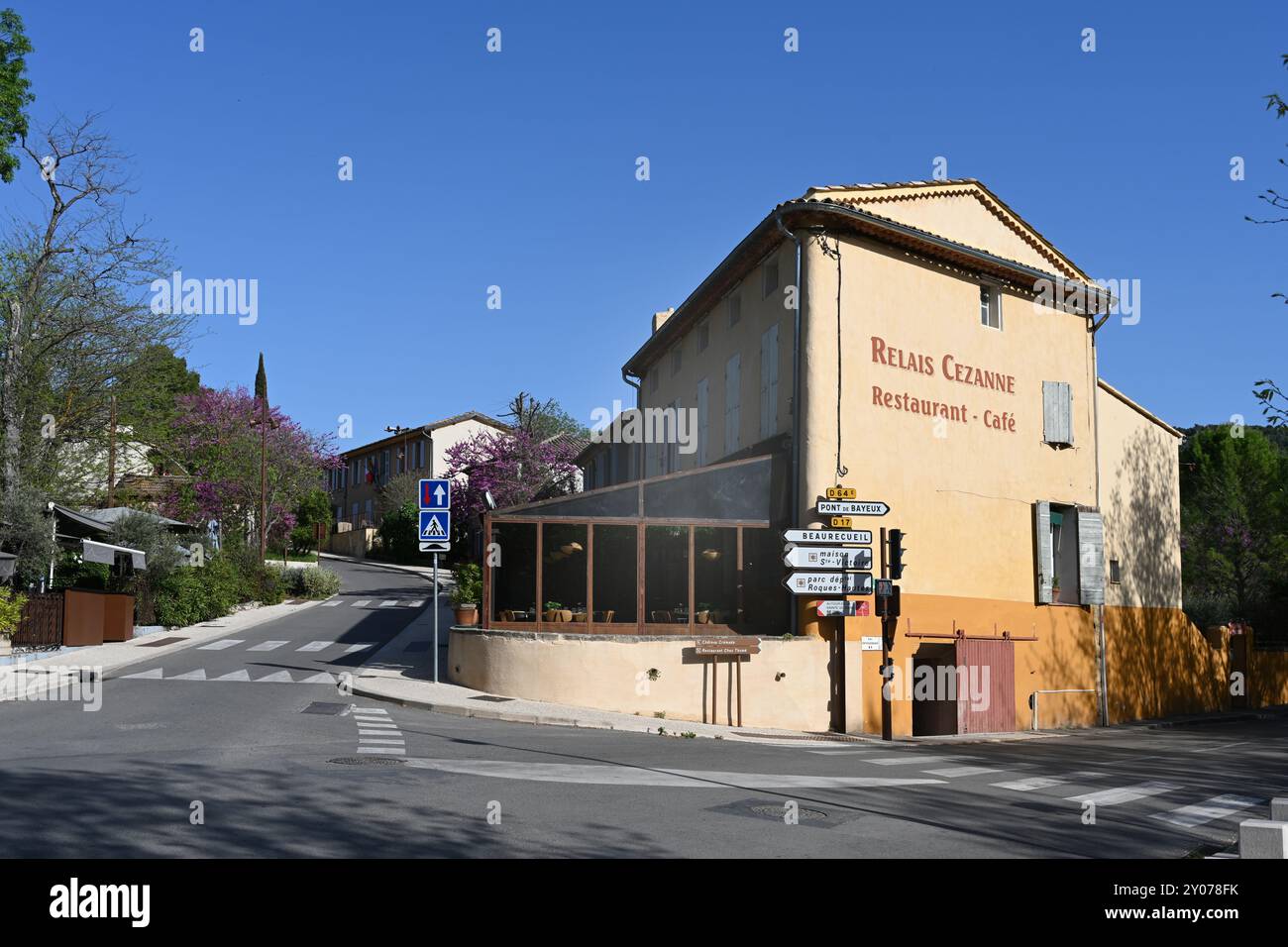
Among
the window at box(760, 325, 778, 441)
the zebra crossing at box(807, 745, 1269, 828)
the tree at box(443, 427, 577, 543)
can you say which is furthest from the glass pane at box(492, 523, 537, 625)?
the tree at box(443, 427, 577, 543)

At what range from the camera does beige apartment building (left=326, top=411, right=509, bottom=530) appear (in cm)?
7119

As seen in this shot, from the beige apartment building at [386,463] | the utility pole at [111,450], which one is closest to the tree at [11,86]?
the utility pole at [111,450]

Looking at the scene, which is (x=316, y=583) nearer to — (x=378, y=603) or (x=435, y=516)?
(x=378, y=603)

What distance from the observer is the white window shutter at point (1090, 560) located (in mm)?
25234

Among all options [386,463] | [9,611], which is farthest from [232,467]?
[9,611]

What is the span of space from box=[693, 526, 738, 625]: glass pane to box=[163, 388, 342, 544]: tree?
111 feet

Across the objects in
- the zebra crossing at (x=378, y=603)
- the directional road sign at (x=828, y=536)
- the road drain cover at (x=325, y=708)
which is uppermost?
the directional road sign at (x=828, y=536)

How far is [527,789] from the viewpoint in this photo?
9.69m

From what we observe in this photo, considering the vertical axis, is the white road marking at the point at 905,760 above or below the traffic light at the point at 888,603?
below

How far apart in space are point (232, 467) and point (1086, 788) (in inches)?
1888

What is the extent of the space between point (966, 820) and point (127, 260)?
29751mm

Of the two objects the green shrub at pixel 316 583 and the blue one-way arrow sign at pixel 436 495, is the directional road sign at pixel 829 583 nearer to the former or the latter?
the blue one-way arrow sign at pixel 436 495

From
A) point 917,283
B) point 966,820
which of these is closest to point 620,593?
point 917,283

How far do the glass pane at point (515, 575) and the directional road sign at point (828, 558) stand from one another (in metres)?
4.66
